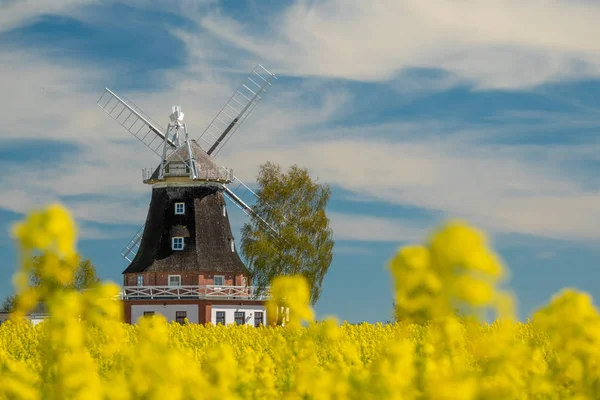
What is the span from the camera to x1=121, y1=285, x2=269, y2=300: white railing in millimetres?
49125

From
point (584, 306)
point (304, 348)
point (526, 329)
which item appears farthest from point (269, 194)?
point (584, 306)

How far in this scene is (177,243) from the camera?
167 feet

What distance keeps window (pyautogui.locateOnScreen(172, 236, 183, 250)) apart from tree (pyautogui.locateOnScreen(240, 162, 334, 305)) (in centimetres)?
330

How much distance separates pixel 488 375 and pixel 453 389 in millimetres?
1010

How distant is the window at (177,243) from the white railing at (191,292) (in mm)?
2281

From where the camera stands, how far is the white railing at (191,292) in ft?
161

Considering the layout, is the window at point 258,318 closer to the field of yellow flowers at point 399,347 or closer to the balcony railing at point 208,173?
the balcony railing at point 208,173

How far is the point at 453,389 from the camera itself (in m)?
5.84

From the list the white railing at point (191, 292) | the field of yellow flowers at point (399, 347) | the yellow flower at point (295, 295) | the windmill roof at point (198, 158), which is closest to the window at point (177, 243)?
the white railing at point (191, 292)

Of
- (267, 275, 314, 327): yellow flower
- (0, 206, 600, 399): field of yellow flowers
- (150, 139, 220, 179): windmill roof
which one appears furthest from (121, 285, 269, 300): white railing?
(0, 206, 600, 399): field of yellow flowers

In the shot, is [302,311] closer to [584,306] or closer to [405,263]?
[584,306]

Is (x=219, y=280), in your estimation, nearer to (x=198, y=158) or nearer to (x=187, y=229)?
(x=187, y=229)

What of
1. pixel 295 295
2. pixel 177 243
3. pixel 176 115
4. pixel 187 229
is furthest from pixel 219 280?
pixel 295 295

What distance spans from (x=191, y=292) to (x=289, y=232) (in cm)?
624
